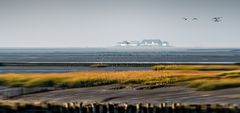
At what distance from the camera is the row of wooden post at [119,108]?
191ft

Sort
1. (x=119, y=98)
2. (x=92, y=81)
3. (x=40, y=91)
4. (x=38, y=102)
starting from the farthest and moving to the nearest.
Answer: (x=92, y=81)
(x=40, y=91)
(x=119, y=98)
(x=38, y=102)

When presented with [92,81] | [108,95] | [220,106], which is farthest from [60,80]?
[220,106]

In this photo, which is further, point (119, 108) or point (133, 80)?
point (133, 80)

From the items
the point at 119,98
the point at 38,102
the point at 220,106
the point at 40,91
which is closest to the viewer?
the point at 220,106

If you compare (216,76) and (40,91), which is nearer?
(40,91)

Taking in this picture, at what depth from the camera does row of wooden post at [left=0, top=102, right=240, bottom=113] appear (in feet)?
191

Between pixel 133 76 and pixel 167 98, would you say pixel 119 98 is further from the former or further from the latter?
pixel 133 76

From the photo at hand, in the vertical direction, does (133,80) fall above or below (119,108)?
below

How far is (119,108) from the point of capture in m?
61.1

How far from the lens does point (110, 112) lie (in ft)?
200

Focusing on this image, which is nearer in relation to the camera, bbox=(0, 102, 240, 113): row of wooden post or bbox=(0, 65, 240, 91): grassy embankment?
bbox=(0, 102, 240, 113): row of wooden post

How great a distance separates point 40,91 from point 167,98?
17973 mm

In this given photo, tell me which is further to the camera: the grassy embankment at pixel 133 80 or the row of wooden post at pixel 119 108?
the grassy embankment at pixel 133 80

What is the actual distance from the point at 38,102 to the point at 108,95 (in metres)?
10.5
